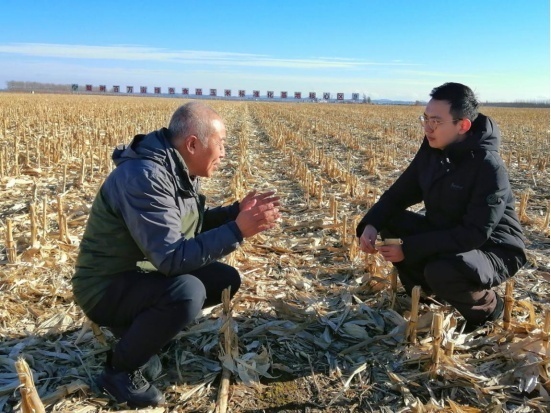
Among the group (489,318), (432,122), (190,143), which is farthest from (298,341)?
(432,122)

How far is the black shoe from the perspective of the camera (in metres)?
2.63

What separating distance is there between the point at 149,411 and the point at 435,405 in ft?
4.93

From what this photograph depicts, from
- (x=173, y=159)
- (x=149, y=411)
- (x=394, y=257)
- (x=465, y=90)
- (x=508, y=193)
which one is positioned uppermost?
(x=465, y=90)

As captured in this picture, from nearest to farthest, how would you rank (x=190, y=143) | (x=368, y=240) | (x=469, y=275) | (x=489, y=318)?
1. (x=190, y=143)
2. (x=469, y=275)
3. (x=489, y=318)
4. (x=368, y=240)

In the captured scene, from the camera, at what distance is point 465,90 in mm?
3303

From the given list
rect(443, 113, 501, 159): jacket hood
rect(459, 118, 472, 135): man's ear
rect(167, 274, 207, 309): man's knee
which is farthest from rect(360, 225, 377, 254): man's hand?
rect(167, 274, 207, 309): man's knee

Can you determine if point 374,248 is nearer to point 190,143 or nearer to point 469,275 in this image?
point 469,275

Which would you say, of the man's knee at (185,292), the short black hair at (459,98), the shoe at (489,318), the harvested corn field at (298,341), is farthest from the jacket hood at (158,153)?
the shoe at (489,318)

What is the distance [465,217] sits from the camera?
327 centimetres

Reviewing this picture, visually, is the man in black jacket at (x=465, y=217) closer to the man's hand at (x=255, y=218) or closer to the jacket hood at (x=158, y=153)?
the man's hand at (x=255, y=218)

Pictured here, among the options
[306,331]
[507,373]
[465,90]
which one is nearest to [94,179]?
[306,331]

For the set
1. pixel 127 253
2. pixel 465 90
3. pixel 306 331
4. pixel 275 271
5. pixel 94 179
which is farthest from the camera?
pixel 94 179

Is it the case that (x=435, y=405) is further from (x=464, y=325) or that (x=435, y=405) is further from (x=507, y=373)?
(x=464, y=325)

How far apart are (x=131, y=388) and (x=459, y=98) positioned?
2621mm
